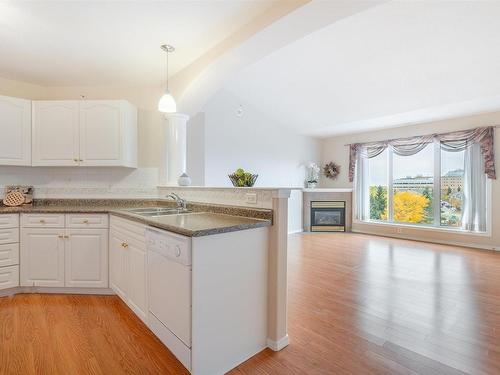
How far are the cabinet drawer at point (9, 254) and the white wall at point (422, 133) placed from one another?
654cm

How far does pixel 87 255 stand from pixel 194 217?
4.83 ft

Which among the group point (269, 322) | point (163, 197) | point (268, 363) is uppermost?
point (163, 197)

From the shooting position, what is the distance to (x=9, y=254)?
2.72 metres

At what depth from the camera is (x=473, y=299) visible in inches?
107

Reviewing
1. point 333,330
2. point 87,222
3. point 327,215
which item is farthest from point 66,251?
point 327,215

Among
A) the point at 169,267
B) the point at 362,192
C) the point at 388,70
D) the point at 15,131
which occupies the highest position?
the point at 388,70

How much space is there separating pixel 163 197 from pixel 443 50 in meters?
4.13

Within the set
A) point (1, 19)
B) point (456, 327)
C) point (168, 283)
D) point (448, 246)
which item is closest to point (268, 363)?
point (168, 283)

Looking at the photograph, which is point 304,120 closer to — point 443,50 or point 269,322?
point 443,50

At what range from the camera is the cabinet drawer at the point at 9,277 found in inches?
106

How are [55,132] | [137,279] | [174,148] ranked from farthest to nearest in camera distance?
[174,148] → [55,132] → [137,279]

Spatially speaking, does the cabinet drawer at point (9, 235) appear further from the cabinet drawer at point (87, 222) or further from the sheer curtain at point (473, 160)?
the sheer curtain at point (473, 160)

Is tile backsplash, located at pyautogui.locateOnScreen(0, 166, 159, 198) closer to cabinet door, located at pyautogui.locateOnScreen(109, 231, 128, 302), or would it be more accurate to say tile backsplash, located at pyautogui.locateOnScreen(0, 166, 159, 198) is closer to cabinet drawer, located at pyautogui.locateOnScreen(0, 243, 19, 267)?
cabinet drawer, located at pyautogui.locateOnScreen(0, 243, 19, 267)

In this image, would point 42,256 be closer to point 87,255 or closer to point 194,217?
point 87,255
